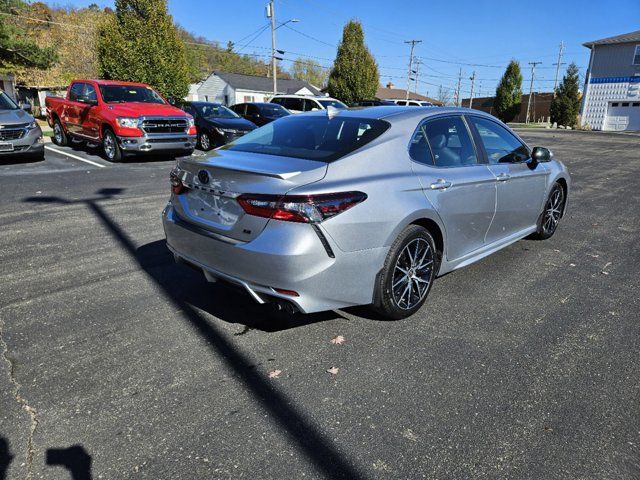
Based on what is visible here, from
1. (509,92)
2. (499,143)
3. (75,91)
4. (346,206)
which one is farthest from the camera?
(509,92)

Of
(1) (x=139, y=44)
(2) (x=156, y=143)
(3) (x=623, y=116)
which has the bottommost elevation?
(2) (x=156, y=143)

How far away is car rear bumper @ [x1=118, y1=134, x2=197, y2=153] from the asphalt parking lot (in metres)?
6.28

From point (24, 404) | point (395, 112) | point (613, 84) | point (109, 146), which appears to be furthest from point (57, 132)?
point (613, 84)

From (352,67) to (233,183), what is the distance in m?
32.7

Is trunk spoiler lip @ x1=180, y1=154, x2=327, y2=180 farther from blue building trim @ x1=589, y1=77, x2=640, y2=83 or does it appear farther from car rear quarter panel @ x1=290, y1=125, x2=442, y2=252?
blue building trim @ x1=589, y1=77, x2=640, y2=83

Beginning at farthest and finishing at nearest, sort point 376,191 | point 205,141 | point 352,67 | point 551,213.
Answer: point 352,67 < point 205,141 < point 551,213 < point 376,191

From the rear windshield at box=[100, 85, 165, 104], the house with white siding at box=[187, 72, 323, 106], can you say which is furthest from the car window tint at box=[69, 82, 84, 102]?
the house with white siding at box=[187, 72, 323, 106]

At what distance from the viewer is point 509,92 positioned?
163ft

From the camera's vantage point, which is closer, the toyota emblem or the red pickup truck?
the toyota emblem

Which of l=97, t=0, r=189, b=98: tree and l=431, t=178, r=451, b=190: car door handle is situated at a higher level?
l=97, t=0, r=189, b=98: tree

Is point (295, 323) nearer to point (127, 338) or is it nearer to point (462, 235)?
point (127, 338)

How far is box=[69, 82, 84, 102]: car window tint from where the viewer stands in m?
12.0

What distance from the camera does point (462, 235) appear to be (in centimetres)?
388

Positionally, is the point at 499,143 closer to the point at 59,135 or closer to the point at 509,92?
the point at 59,135
